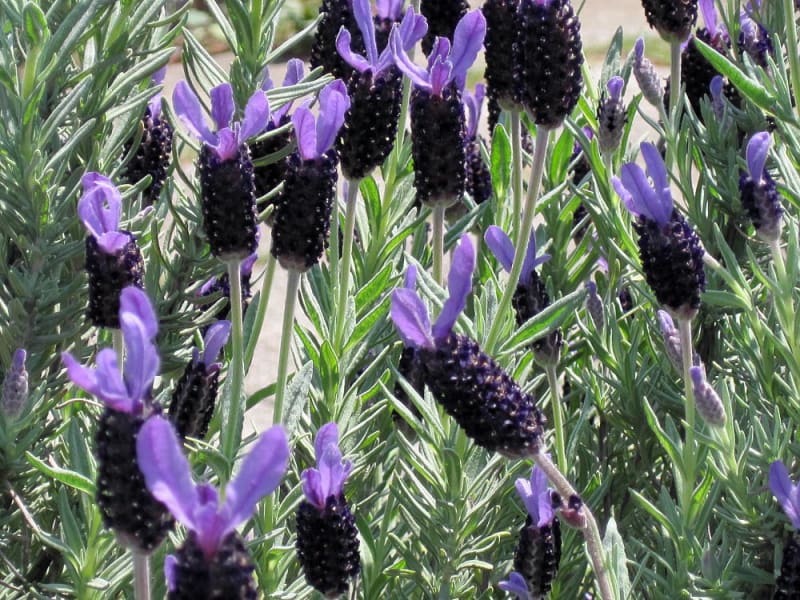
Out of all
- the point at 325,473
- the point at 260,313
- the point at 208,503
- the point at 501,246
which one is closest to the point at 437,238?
the point at 501,246

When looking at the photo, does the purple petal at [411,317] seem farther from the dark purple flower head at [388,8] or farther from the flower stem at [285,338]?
the dark purple flower head at [388,8]

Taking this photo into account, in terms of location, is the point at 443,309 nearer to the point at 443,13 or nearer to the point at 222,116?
the point at 222,116

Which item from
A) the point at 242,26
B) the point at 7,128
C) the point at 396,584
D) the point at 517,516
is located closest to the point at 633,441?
the point at 517,516

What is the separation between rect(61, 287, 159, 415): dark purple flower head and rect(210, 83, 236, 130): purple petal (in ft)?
0.95

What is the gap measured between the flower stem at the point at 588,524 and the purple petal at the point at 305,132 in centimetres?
28

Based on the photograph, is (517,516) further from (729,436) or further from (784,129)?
(784,129)

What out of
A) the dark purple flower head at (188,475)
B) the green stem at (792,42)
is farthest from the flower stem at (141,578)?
the green stem at (792,42)

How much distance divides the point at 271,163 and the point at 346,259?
166 millimetres

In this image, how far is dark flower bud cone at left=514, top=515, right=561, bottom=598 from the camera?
0.93m

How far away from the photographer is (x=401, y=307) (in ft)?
2.42

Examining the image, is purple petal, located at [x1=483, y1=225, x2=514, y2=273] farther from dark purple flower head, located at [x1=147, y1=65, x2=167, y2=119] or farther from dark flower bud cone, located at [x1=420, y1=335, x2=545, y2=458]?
dark purple flower head, located at [x1=147, y1=65, x2=167, y2=119]

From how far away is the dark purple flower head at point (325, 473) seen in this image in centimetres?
82

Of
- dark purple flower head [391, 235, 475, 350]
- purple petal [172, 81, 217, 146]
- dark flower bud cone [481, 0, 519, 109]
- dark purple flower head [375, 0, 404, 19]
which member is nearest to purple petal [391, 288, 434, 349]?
dark purple flower head [391, 235, 475, 350]

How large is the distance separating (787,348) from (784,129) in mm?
219
